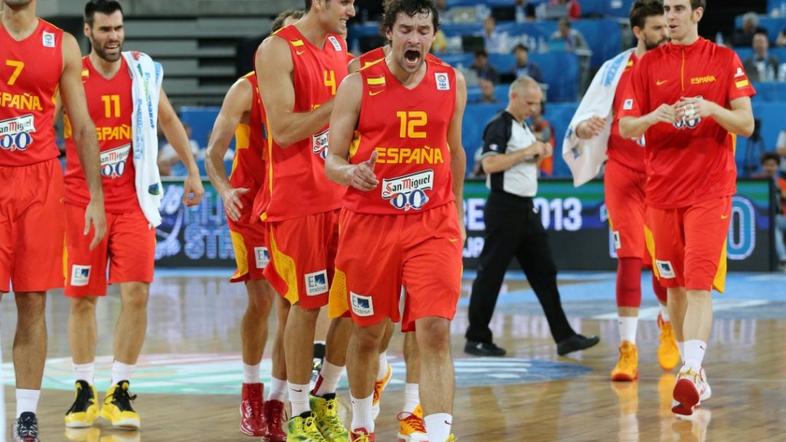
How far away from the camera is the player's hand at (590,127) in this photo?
9.05 m

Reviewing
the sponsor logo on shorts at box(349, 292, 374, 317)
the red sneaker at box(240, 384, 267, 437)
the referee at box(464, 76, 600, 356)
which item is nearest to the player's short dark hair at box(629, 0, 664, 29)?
the referee at box(464, 76, 600, 356)

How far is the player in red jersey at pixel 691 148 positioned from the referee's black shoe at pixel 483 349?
8.00 ft

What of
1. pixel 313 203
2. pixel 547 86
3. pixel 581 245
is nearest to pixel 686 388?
pixel 313 203

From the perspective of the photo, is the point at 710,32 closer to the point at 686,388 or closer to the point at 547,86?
the point at 547,86

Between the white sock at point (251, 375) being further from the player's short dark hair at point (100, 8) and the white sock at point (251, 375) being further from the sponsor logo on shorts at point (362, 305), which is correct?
the player's short dark hair at point (100, 8)

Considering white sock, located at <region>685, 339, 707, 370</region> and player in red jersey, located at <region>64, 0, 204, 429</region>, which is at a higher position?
player in red jersey, located at <region>64, 0, 204, 429</region>

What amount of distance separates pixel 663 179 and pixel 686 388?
1356 millimetres

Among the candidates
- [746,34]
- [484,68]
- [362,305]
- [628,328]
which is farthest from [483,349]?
[746,34]

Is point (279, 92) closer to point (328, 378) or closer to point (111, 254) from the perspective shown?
point (328, 378)

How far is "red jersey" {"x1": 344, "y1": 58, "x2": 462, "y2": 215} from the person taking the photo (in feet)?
20.2

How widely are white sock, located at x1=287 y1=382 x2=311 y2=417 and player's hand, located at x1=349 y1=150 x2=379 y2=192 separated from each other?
4.57 feet

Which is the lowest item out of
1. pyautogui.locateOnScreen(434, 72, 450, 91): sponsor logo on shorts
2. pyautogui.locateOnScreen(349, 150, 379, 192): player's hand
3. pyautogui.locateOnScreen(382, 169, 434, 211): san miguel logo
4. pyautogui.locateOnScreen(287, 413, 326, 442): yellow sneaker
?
pyautogui.locateOnScreen(287, 413, 326, 442): yellow sneaker

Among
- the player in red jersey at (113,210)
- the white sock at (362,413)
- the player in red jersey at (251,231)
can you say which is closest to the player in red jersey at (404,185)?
the white sock at (362,413)

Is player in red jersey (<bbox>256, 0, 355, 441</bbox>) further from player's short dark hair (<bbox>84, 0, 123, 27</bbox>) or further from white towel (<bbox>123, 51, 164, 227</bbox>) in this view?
player's short dark hair (<bbox>84, 0, 123, 27</bbox>)
